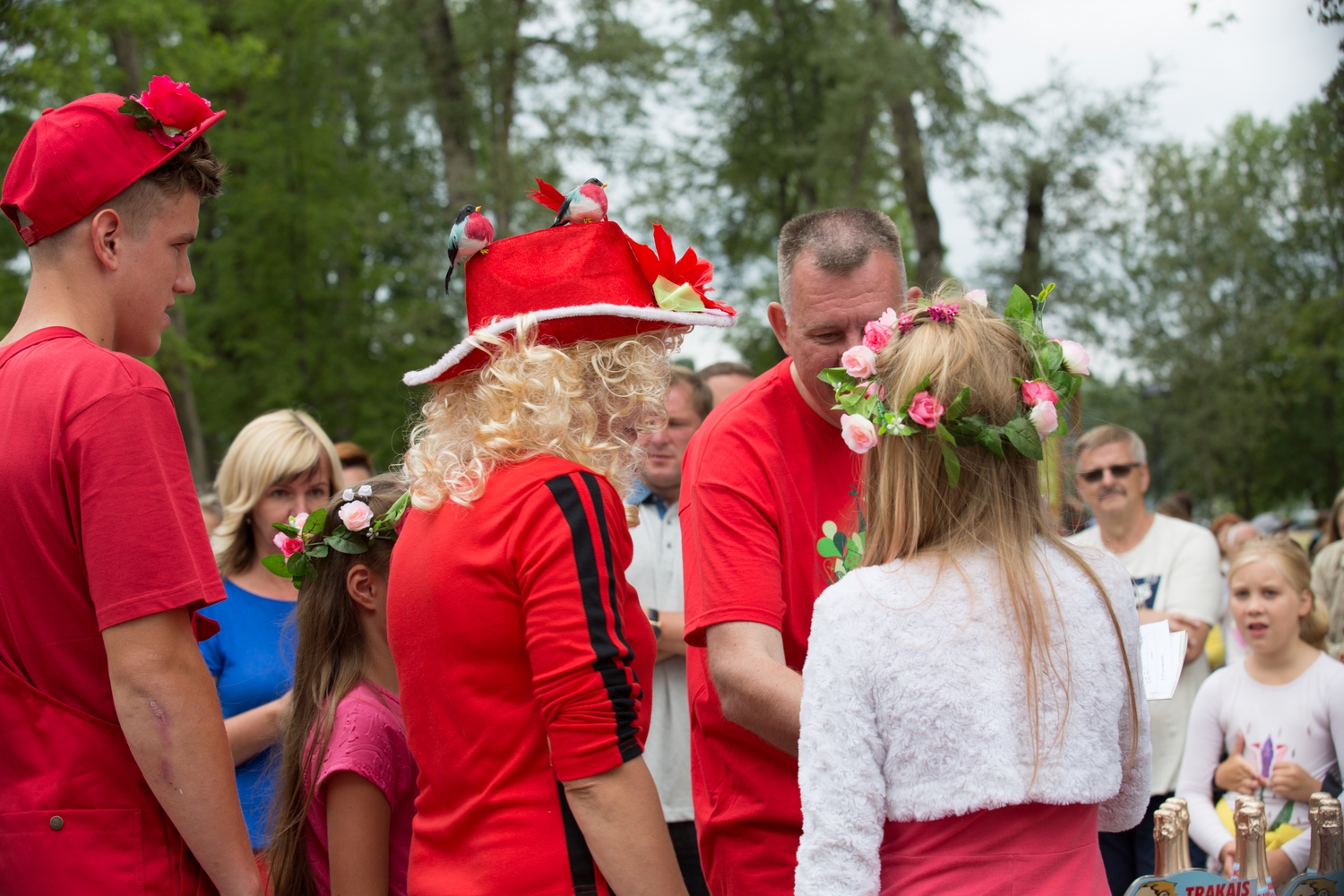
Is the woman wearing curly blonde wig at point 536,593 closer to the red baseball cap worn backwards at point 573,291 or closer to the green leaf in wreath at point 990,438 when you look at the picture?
the red baseball cap worn backwards at point 573,291

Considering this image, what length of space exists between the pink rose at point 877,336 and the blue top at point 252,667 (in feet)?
6.55

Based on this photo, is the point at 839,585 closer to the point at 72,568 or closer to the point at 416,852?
the point at 416,852

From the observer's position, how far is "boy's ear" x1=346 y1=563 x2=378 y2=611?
8.97ft

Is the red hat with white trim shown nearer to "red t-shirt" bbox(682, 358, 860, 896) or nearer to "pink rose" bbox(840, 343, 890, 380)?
"pink rose" bbox(840, 343, 890, 380)

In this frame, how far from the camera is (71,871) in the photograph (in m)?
1.81

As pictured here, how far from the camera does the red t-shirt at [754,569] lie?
93.8 inches

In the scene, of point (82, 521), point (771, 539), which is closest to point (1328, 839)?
point (771, 539)

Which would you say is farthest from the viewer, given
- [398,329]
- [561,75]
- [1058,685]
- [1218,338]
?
[1218,338]

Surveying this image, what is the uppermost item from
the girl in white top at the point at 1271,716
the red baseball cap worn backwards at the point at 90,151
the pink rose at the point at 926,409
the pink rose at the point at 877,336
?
the red baseball cap worn backwards at the point at 90,151

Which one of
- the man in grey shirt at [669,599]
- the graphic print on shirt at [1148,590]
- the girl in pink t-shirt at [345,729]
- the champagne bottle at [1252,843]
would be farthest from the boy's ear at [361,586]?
the graphic print on shirt at [1148,590]

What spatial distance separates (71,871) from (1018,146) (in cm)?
1482

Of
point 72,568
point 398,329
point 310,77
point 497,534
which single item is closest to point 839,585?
point 497,534

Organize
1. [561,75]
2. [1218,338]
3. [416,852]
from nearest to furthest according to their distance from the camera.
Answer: [416,852]
[561,75]
[1218,338]

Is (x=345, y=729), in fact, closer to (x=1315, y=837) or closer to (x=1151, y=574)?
(x=1315, y=837)
